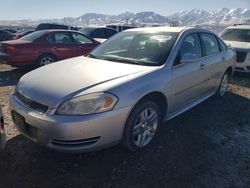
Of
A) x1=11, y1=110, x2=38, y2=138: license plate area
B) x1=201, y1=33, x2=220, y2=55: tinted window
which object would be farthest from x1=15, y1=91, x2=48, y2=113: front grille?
x1=201, y1=33, x2=220, y2=55: tinted window

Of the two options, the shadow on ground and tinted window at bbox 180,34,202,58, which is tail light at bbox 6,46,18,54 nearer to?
the shadow on ground

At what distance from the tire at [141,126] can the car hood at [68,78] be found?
0.48 metres

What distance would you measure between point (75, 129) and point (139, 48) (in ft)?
6.40

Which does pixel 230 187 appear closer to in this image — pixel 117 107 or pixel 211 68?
pixel 117 107

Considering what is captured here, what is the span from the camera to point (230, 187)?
3.07 meters

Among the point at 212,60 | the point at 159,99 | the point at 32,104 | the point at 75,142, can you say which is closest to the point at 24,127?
the point at 32,104

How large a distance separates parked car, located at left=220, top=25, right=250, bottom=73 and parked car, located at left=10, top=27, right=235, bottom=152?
4046 mm

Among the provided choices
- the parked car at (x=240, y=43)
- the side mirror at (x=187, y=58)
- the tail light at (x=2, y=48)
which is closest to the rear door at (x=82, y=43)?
the tail light at (x=2, y=48)

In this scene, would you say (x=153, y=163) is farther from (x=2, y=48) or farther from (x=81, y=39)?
(x=81, y=39)

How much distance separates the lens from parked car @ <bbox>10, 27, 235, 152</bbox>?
3014mm

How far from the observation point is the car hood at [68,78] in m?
3.13

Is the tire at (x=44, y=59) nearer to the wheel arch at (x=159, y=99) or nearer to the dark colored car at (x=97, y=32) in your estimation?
the wheel arch at (x=159, y=99)

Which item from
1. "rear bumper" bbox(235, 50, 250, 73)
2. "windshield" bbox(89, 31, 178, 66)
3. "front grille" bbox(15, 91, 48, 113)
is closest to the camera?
"front grille" bbox(15, 91, 48, 113)

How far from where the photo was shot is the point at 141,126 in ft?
11.9
